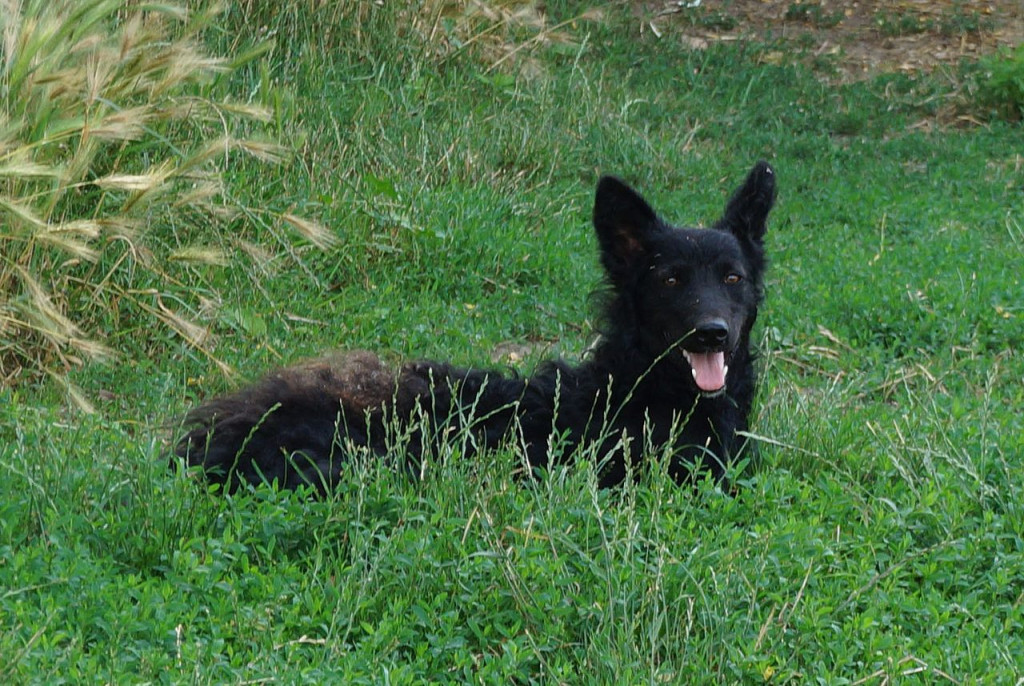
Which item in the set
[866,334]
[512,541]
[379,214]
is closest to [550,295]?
[379,214]

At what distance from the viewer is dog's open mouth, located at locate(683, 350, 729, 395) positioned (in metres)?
5.47

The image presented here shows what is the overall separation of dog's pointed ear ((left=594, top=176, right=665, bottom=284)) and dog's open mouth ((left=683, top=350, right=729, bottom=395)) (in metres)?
0.55

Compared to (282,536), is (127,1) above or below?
above

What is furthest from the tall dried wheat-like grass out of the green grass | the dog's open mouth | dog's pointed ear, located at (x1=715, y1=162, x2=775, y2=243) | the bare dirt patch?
the bare dirt patch

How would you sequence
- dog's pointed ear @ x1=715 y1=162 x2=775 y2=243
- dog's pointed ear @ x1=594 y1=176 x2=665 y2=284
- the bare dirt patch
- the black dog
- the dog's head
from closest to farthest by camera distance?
the black dog < the dog's head < dog's pointed ear @ x1=594 y1=176 x2=665 y2=284 < dog's pointed ear @ x1=715 y1=162 x2=775 y2=243 < the bare dirt patch

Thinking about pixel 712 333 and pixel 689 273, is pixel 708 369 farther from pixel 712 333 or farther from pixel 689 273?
pixel 689 273

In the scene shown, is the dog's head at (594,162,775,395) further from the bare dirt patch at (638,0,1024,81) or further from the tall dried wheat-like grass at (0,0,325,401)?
the bare dirt patch at (638,0,1024,81)

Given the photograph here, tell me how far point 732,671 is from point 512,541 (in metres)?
0.94

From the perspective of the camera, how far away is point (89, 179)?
22.6 feet

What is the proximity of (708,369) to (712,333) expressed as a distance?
0.71 feet

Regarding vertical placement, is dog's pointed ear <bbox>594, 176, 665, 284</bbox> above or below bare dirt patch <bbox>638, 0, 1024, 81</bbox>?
above

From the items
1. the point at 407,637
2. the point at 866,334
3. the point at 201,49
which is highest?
the point at 201,49

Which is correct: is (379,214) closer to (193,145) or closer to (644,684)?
(193,145)

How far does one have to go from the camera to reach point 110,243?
674cm
